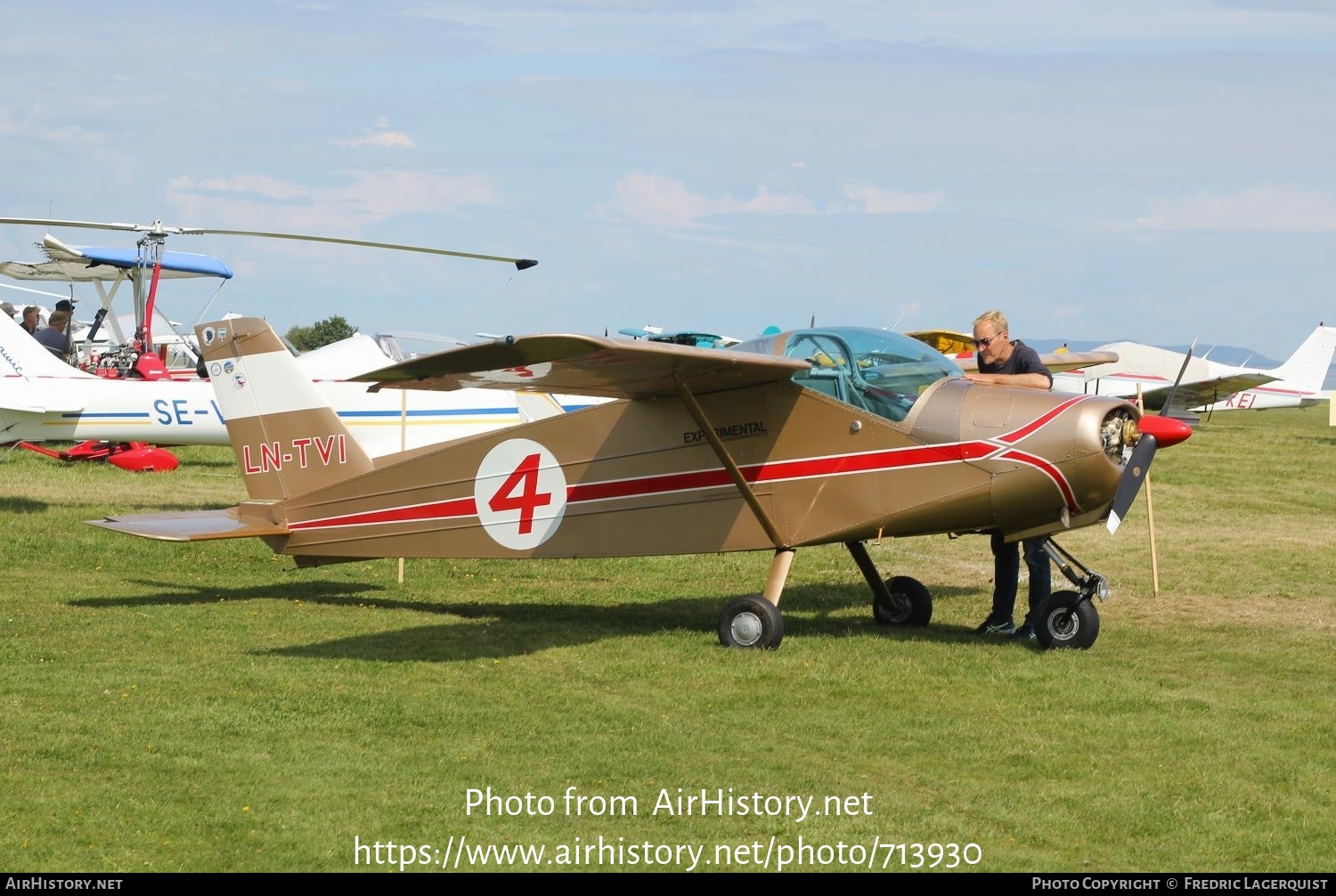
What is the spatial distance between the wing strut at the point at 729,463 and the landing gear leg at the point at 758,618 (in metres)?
0.19

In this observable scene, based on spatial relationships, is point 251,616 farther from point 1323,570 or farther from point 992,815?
point 1323,570

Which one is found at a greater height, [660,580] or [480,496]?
[480,496]

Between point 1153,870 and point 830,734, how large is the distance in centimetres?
230

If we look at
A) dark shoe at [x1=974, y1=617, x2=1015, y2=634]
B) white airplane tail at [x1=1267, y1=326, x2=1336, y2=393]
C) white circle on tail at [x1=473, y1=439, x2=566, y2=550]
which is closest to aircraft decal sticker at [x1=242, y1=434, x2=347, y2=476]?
white circle on tail at [x1=473, y1=439, x2=566, y2=550]

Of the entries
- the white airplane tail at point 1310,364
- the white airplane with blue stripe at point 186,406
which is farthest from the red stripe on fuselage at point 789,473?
the white airplane tail at point 1310,364

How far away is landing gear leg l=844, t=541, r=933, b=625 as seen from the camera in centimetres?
1061

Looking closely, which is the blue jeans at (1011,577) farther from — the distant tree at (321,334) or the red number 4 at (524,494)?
the distant tree at (321,334)

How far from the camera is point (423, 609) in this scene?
37.2 ft

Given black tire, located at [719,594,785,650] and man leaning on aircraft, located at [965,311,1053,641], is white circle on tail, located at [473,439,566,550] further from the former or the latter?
man leaning on aircraft, located at [965,311,1053,641]

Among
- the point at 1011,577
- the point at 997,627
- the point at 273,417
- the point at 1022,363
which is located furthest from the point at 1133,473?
the point at 273,417

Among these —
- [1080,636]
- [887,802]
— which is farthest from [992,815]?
[1080,636]

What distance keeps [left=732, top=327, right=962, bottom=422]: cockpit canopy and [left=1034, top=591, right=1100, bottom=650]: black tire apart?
1.80m

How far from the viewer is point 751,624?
9.34m

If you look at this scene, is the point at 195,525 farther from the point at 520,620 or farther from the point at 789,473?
the point at 789,473
